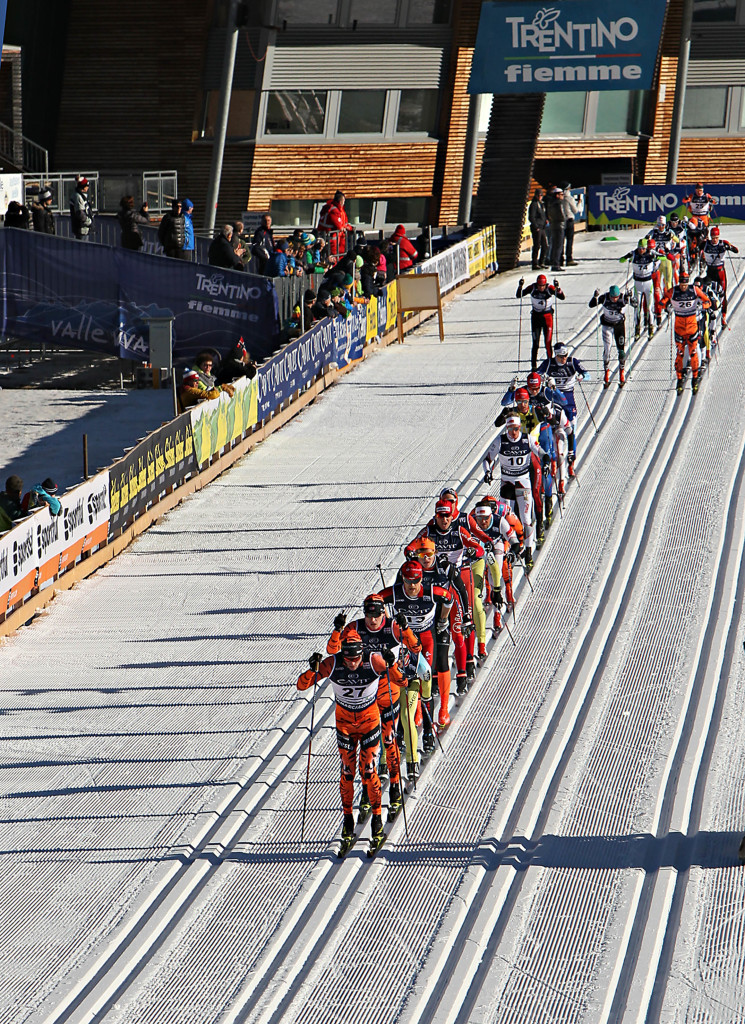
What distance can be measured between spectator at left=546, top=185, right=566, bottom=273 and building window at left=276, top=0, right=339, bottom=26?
1045 centimetres

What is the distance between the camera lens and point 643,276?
23.8 m

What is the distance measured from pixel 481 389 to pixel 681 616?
32.5 ft

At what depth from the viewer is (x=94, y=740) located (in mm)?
11359

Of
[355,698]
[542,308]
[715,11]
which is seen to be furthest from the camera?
[715,11]

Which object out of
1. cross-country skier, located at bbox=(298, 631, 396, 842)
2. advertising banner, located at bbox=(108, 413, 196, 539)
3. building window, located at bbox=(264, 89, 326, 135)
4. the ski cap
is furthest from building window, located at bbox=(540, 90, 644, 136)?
cross-country skier, located at bbox=(298, 631, 396, 842)

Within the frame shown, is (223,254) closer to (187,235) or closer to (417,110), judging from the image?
(187,235)

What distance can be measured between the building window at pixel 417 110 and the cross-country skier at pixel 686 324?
1968cm

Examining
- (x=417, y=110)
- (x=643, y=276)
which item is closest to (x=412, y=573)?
(x=643, y=276)

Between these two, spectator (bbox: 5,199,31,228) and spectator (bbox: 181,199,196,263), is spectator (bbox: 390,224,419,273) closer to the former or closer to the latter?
spectator (bbox: 181,199,196,263)

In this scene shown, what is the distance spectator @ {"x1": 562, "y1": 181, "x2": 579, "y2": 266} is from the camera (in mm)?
30761

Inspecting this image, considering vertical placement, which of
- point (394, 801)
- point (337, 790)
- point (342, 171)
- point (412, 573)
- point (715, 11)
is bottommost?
point (337, 790)

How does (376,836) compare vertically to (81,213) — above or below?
below

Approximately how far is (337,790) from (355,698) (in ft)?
4.98

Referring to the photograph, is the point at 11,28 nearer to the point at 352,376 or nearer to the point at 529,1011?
the point at 352,376
